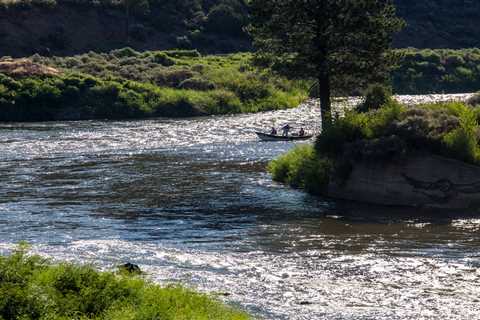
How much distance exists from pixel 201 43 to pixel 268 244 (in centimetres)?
8925

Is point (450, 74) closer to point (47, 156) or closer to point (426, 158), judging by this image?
point (47, 156)

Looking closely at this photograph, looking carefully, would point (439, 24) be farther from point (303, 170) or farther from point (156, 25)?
point (303, 170)

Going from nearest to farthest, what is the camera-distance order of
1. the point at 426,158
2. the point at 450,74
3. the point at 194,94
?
1. the point at 426,158
2. the point at 194,94
3. the point at 450,74

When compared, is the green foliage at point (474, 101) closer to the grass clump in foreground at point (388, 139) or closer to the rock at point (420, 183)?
the grass clump in foreground at point (388, 139)

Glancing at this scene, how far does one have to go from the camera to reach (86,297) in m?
16.8

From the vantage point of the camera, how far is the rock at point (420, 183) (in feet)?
98.8

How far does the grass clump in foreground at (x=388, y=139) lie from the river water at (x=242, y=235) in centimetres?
140

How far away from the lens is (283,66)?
41.7 meters

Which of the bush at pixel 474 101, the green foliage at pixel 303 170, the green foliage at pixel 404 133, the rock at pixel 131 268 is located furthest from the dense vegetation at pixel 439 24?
the rock at pixel 131 268

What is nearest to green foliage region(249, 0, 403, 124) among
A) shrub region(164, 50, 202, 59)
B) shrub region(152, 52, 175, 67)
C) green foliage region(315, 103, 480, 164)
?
green foliage region(315, 103, 480, 164)

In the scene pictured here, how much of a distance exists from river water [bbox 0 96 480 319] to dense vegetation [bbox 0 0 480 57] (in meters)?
60.3

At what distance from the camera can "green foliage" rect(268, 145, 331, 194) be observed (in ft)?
111

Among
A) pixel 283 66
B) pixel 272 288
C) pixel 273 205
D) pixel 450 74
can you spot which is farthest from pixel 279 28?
pixel 450 74

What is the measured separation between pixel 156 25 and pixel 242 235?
Result: 90.3m
